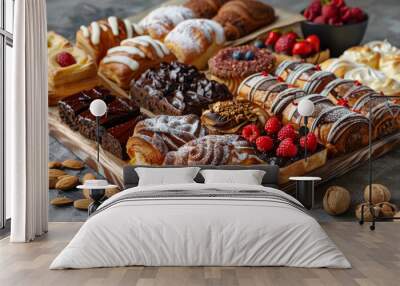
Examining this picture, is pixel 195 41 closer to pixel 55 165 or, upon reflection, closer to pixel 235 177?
pixel 235 177

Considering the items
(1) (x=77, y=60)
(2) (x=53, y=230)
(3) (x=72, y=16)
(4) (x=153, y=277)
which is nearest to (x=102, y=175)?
(2) (x=53, y=230)

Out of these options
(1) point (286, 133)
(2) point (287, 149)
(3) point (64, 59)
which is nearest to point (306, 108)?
(1) point (286, 133)

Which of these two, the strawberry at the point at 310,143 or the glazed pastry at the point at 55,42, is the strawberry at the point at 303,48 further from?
the glazed pastry at the point at 55,42

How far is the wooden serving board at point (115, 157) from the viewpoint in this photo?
6.99 metres

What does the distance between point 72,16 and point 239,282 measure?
4866 millimetres

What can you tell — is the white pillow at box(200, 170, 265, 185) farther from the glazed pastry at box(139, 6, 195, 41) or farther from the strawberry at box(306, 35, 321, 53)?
the glazed pastry at box(139, 6, 195, 41)

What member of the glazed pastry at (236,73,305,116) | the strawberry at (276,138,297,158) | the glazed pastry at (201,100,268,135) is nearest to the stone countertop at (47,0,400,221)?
the glazed pastry at (236,73,305,116)

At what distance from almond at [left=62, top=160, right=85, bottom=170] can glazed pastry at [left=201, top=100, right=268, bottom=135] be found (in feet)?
4.91

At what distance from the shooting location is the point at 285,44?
25.2 ft

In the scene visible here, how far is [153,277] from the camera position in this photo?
13.4 feet

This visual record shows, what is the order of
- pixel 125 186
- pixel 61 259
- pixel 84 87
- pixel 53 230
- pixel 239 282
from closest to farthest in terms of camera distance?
pixel 239 282 → pixel 61 259 → pixel 53 230 → pixel 125 186 → pixel 84 87

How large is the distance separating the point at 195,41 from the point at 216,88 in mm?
801

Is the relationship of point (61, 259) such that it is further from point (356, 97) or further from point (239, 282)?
point (356, 97)

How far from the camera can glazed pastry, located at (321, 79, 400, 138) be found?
7121 millimetres
